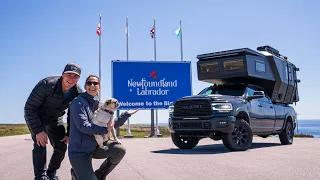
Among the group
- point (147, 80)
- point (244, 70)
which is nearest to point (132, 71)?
point (147, 80)

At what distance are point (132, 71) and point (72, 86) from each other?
20266mm

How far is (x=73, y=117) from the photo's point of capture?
13.6 feet

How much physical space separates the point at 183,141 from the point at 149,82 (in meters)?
13.8

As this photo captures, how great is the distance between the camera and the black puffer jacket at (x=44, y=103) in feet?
15.9

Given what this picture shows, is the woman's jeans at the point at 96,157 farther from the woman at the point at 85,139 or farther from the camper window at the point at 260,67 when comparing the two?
the camper window at the point at 260,67

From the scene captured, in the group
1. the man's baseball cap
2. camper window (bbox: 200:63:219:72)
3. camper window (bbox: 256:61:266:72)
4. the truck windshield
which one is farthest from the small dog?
camper window (bbox: 256:61:266:72)

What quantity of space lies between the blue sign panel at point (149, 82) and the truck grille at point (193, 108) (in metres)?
13.6

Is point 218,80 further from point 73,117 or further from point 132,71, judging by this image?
point 132,71

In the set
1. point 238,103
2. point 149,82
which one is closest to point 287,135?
point 238,103

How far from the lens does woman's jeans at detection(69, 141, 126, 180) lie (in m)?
4.11

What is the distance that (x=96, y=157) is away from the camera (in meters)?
4.36

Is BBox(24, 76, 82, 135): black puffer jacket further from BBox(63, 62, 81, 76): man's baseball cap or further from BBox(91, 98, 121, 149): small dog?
BBox(91, 98, 121, 149): small dog

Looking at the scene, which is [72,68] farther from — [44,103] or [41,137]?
[41,137]

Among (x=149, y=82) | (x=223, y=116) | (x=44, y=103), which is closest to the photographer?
(x=44, y=103)
